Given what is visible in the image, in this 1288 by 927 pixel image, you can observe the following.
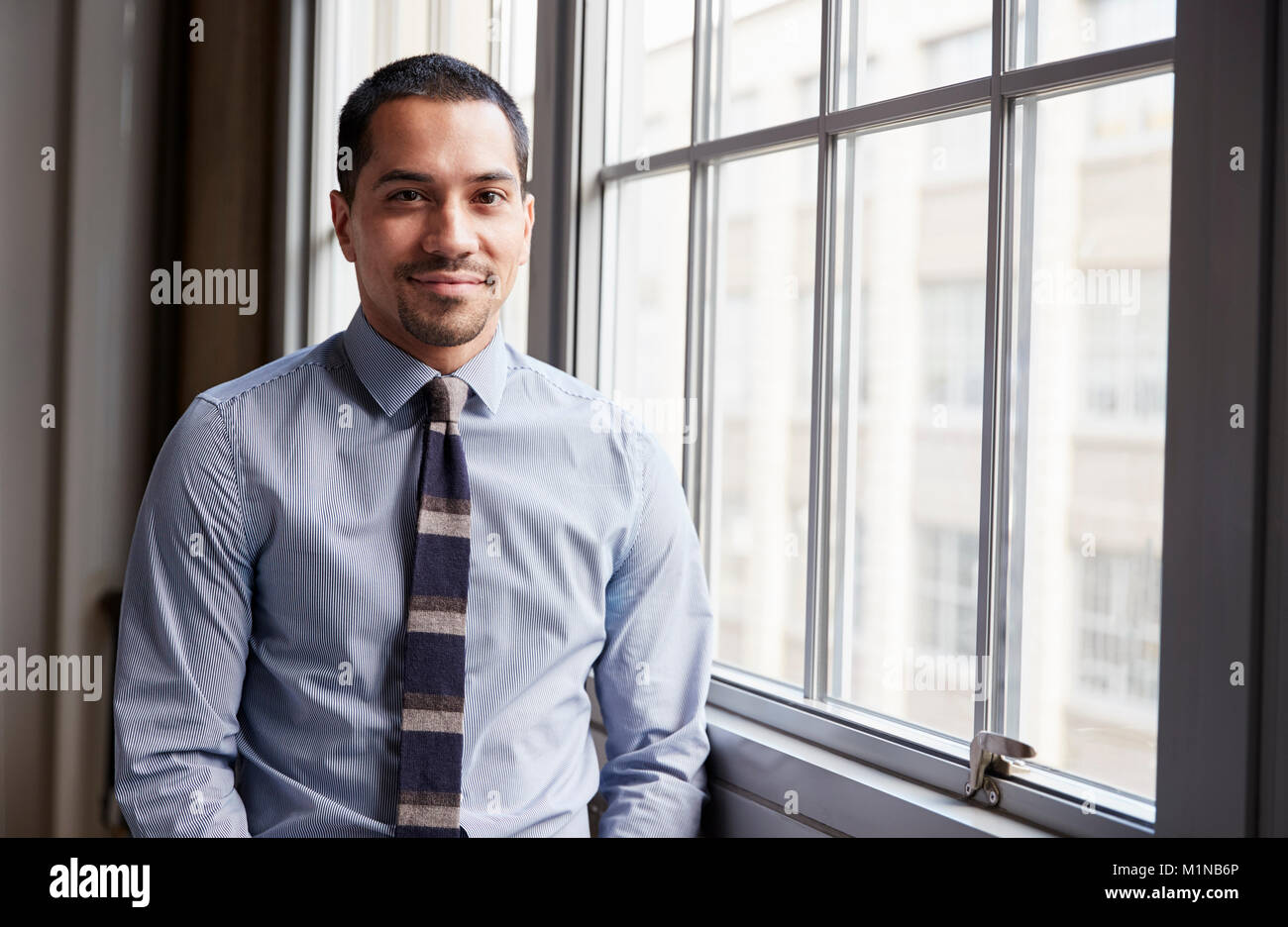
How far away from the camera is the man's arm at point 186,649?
119 cm

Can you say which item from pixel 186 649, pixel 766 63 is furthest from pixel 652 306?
pixel 186 649

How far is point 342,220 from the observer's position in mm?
1365

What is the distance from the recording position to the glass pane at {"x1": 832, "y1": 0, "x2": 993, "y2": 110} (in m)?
1.20

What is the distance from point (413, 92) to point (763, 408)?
2.19ft

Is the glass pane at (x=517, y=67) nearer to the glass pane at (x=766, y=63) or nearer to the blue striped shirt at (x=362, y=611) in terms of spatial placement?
the glass pane at (x=766, y=63)

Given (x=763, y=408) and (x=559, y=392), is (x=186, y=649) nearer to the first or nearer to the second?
(x=559, y=392)

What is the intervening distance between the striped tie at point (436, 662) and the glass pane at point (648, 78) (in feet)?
2.59

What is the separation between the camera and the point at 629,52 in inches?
70.4

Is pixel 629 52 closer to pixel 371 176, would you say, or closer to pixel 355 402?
pixel 371 176

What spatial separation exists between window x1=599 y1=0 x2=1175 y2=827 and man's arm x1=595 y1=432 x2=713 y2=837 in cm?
16

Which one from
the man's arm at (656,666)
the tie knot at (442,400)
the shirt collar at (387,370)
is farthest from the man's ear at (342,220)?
the man's arm at (656,666)
